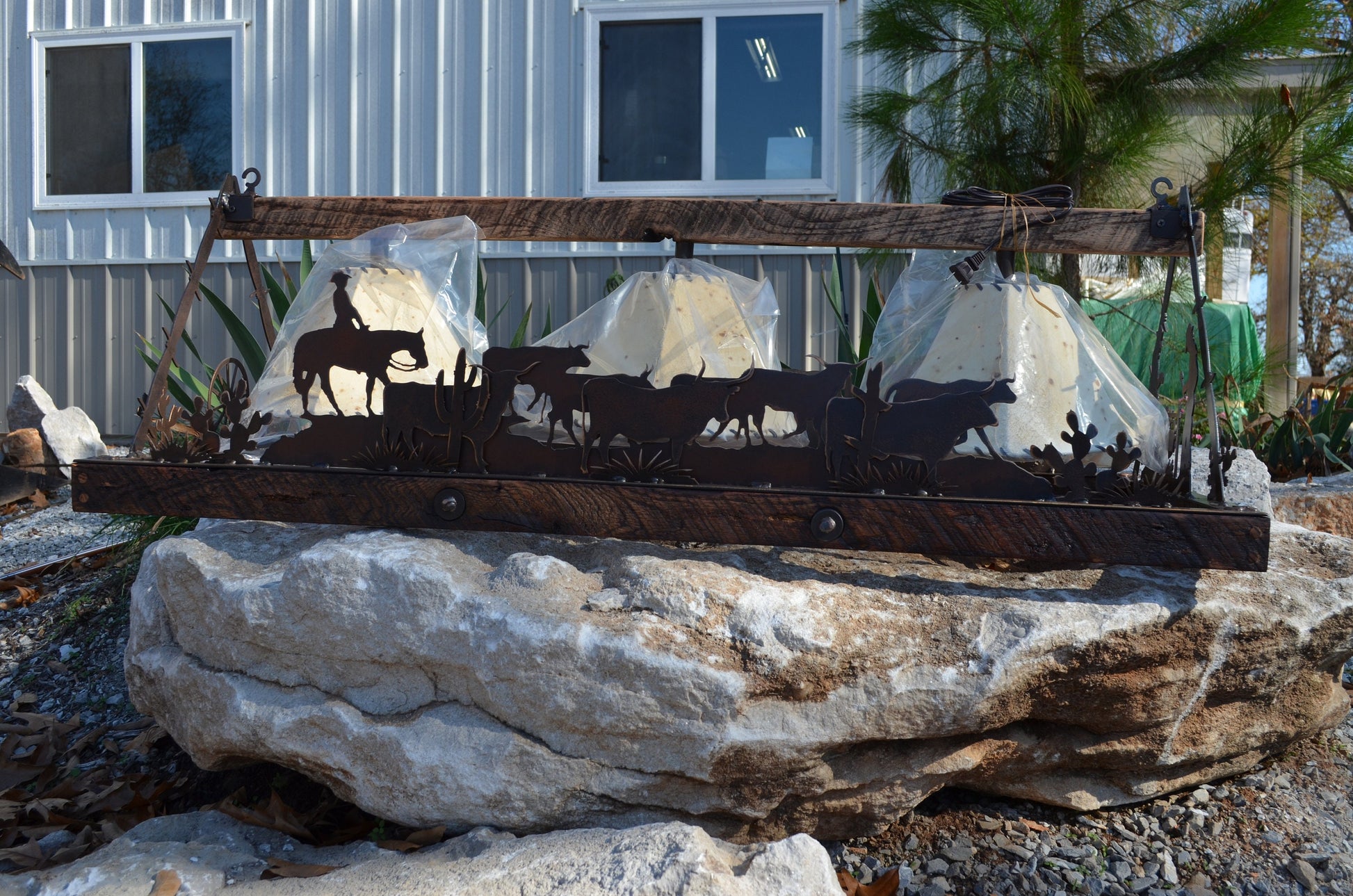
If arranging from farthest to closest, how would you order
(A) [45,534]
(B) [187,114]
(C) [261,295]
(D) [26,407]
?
1. (B) [187,114]
2. (D) [26,407]
3. (A) [45,534]
4. (C) [261,295]

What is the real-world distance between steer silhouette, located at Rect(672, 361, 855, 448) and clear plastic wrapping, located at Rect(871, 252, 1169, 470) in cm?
29

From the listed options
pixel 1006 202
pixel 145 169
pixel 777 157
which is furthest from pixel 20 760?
pixel 145 169

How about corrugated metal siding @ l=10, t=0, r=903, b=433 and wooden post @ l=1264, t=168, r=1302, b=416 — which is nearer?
wooden post @ l=1264, t=168, r=1302, b=416

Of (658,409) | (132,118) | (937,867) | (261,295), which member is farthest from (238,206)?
(132,118)

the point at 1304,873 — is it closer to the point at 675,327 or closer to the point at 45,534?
the point at 675,327

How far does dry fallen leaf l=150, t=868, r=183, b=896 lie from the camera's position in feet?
5.82

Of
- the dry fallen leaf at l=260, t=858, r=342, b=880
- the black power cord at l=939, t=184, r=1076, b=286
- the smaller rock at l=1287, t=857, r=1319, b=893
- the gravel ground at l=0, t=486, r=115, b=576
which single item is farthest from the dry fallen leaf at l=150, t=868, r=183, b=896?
the gravel ground at l=0, t=486, r=115, b=576

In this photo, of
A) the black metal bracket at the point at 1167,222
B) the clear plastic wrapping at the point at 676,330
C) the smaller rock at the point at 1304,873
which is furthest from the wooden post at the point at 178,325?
the smaller rock at the point at 1304,873

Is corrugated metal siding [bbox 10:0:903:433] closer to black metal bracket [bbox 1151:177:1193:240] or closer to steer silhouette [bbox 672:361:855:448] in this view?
black metal bracket [bbox 1151:177:1193:240]

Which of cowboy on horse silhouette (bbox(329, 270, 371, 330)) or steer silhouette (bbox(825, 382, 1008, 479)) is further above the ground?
cowboy on horse silhouette (bbox(329, 270, 371, 330))

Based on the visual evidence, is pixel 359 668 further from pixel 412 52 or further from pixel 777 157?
pixel 412 52

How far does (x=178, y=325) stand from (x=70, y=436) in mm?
3837

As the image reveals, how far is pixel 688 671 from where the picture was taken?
1.78 metres

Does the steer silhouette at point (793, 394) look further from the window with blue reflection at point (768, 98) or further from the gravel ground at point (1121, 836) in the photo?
the window with blue reflection at point (768, 98)
